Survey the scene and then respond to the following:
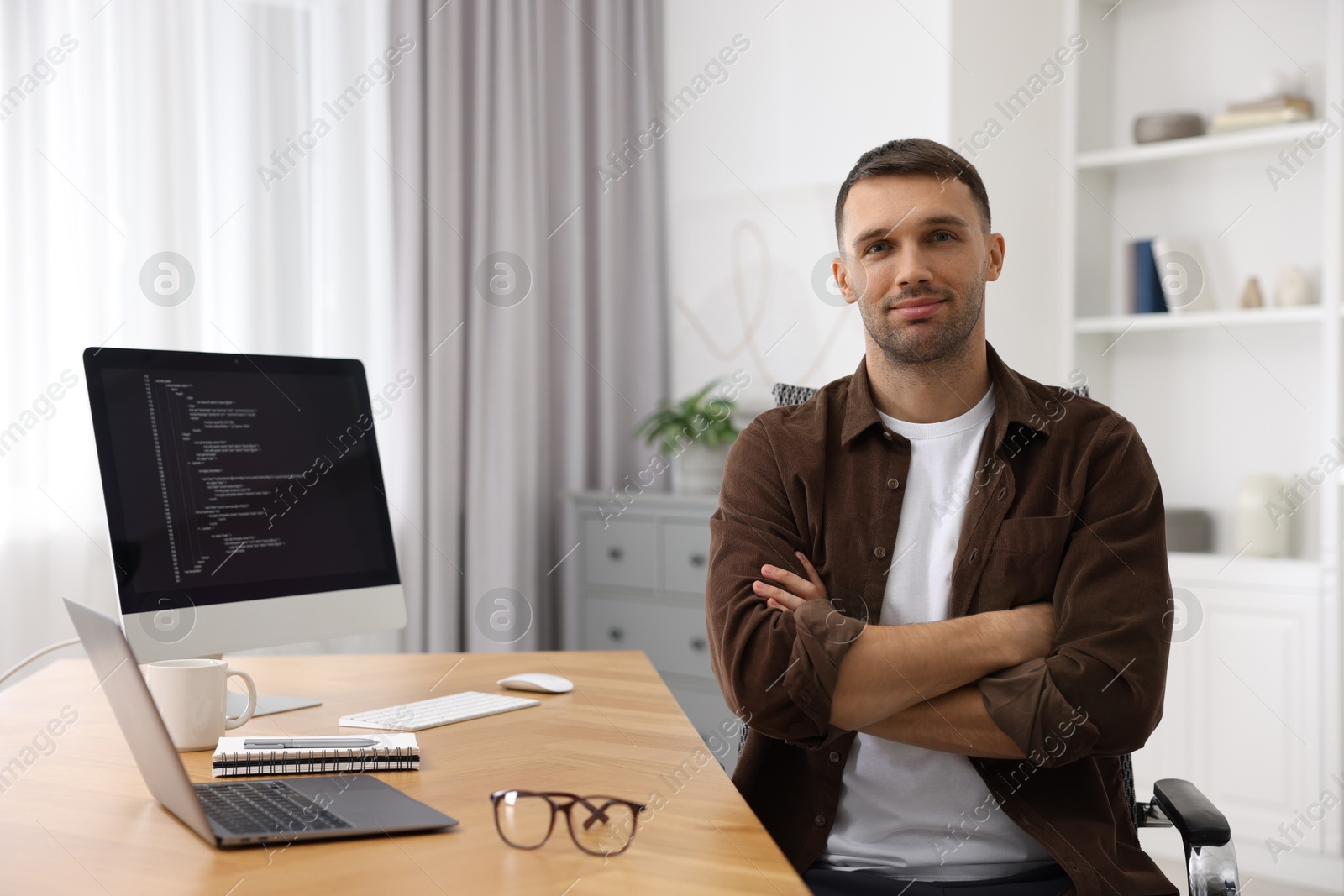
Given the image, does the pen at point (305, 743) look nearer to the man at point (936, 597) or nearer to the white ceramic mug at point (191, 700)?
the white ceramic mug at point (191, 700)

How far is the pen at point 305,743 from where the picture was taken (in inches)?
48.8

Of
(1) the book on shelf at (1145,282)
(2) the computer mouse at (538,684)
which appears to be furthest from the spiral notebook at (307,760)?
(1) the book on shelf at (1145,282)

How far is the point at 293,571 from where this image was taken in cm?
158

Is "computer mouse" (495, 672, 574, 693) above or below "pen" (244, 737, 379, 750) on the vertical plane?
below

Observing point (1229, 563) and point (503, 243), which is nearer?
point (1229, 563)

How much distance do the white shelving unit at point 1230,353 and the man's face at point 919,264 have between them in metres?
1.78

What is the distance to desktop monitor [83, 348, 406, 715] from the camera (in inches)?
56.2

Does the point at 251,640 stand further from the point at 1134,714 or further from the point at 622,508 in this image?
the point at 622,508

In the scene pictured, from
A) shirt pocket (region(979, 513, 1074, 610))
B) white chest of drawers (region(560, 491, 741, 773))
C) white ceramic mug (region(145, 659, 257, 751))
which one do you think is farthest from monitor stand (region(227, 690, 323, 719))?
white chest of drawers (region(560, 491, 741, 773))

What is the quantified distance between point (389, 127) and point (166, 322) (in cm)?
90

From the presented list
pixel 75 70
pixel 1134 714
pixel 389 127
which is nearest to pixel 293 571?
pixel 1134 714

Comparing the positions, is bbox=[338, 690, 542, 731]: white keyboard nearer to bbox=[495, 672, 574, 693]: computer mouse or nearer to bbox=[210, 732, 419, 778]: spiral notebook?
bbox=[495, 672, 574, 693]: computer mouse

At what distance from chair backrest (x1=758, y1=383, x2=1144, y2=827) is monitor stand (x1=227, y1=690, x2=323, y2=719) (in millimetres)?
627

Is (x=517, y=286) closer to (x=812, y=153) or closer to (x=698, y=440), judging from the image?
(x=698, y=440)
